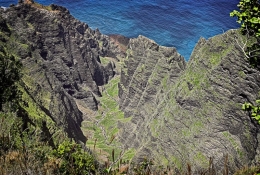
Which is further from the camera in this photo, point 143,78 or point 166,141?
point 143,78

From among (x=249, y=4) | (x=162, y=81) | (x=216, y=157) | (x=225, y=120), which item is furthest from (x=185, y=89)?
(x=249, y=4)

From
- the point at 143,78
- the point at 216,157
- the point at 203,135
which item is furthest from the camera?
the point at 143,78

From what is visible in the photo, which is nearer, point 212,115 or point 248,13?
point 248,13

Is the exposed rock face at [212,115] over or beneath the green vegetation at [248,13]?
beneath

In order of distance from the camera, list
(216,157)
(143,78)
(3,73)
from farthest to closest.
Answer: (143,78) → (216,157) → (3,73)

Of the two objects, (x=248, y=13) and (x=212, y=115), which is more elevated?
(x=248, y=13)

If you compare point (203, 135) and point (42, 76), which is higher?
point (203, 135)

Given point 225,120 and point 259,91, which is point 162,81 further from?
point 259,91

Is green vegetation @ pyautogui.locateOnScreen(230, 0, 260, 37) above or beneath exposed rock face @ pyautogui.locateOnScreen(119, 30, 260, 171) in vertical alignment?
above

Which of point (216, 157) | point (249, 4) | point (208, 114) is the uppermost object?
point (249, 4)

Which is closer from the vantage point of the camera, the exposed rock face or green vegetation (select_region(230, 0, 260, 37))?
green vegetation (select_region(230, 0, 260, 37))

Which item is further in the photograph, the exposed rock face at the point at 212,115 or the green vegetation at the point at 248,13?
the exposed rock face at the point at 212,115
